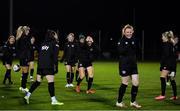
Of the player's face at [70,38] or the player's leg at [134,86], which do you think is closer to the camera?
the player's leg at [134,86]

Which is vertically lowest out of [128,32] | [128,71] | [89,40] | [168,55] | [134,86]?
[134,86]

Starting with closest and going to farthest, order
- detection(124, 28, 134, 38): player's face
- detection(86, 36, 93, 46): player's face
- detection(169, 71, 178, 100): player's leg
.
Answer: detection(124, 28, 134, 38): player's face < detection(169, 71, 178, 100): player's leg < detection(86, 36, 93, 46): player's face

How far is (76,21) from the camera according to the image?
213 ft

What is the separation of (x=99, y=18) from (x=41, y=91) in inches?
1982

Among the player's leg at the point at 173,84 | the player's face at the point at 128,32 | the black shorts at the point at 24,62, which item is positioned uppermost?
the player's face at the point at 128,32

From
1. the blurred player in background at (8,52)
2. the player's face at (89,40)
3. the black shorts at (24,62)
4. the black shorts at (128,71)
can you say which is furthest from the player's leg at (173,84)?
the blurred player in background at (8,52)

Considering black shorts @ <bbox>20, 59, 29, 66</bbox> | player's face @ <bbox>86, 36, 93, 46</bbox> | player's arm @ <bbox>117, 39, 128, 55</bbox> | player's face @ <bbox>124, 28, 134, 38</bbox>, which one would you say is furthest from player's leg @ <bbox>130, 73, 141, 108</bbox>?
black shorts @ <bbox>20, 59, 29, 66</bbox>

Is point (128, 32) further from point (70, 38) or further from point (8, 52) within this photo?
point (8, 52)

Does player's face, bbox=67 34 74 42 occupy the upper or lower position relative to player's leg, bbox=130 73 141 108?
upper

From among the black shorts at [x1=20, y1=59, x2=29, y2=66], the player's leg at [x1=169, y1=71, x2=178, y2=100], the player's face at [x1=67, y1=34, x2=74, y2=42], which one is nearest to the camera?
the player's leg at [x1=169, y1=71, x2=178, y2=100]

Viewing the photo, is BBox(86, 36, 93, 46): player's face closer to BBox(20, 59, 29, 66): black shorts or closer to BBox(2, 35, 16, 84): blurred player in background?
BBox(20, 59, 29, 66): black shorts

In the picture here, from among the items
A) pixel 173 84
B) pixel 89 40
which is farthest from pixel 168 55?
pixel 89 40

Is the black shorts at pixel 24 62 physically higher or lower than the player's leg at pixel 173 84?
higher

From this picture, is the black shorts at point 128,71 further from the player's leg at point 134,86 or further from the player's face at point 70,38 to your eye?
the player's face at point 70,38
